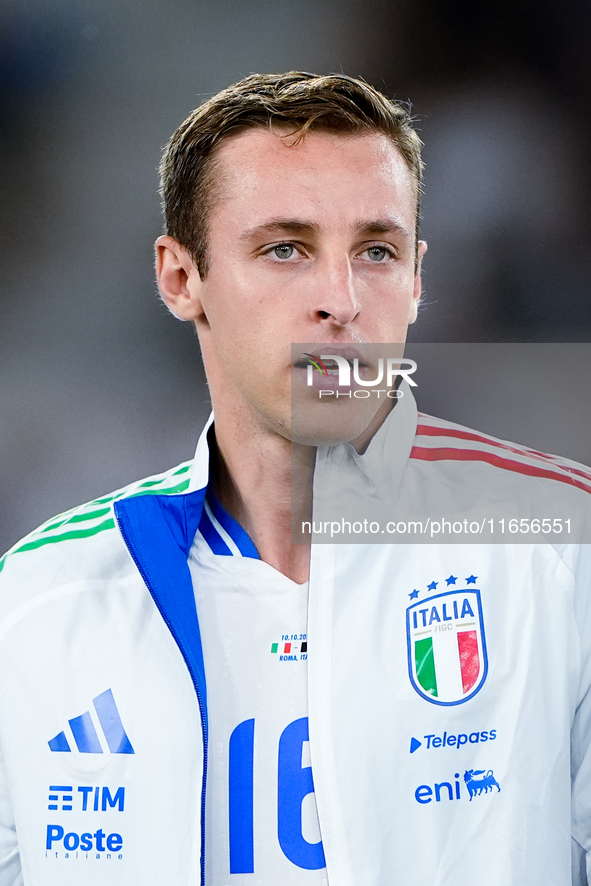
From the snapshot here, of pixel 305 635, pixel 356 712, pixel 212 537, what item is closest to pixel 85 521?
pixel 212 537

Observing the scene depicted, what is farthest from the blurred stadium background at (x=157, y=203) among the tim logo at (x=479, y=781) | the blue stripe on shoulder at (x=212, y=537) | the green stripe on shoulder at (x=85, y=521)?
the tim logo at (x=479, y=781)

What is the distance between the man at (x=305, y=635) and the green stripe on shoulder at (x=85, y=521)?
0.03 meters

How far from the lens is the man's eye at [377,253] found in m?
1.21

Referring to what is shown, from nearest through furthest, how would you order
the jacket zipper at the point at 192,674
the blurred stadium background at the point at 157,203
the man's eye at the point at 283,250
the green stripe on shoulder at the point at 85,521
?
1. the jacket zipper at the point at 192,674
2. the man's eye at the point at 283,250
3. the green stripe on shoulder at the point at 85,521
4. the blurred stadium background at the point at 157,203

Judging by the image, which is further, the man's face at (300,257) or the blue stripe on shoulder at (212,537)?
the blue stripe on shoulder at (212,537)

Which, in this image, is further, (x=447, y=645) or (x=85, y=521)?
(x=85, y=521)

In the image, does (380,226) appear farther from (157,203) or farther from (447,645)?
(157,203)

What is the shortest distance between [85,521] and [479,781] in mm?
749

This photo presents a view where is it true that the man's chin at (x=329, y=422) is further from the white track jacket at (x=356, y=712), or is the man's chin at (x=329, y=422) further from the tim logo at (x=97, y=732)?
the tim logo at (x=97, y=732)

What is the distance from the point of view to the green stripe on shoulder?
1321 millimetres

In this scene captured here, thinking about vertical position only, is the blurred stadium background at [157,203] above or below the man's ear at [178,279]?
above

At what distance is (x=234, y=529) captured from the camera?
131 cm

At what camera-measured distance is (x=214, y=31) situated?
1.75m

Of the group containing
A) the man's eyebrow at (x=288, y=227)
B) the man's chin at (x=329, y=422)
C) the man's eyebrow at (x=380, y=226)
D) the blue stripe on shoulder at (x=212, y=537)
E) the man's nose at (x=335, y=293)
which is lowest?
the blue stripe on shoulder at (x=212, y=537)
